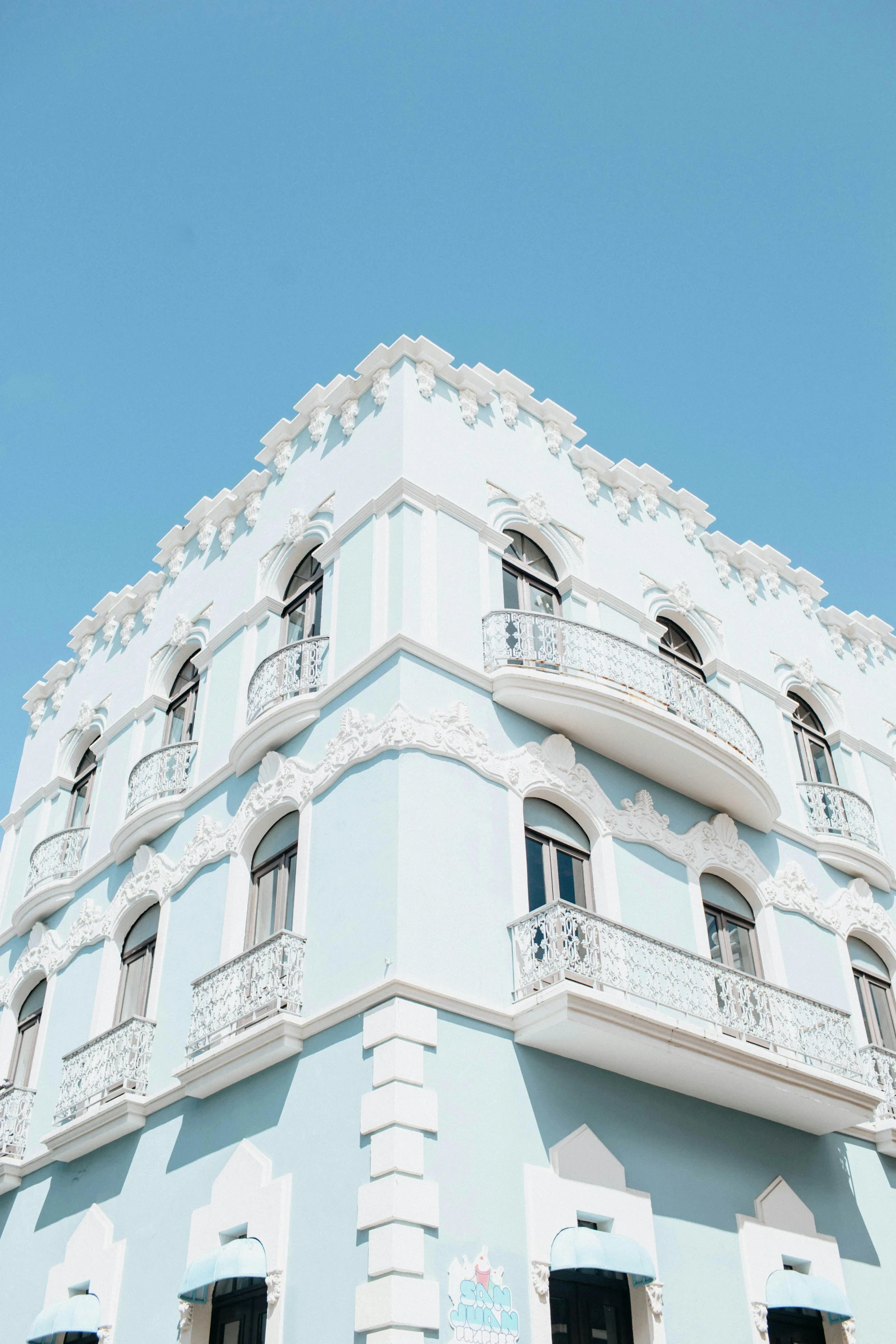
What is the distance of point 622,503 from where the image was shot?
18.9 m

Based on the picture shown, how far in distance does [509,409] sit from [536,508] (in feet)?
5.89

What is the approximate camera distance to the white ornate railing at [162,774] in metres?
16.8

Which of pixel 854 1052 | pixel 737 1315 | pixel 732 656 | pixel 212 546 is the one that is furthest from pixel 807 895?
pixel 212 546

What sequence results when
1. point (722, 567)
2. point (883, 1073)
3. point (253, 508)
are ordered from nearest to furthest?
point (883, 1073)
point (253, 508)
point (722, 567)

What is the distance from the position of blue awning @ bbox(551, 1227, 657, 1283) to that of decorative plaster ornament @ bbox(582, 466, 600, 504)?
10.6 m

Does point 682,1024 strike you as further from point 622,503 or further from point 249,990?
point 622,503

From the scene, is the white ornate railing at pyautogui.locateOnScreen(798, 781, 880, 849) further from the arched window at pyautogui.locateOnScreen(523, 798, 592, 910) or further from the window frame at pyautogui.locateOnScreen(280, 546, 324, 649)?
the window frame at pyautogui.locateOnScreen(280, 546, 324, 649)

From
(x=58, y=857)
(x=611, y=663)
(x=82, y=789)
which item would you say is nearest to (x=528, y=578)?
(x=611, y=663)

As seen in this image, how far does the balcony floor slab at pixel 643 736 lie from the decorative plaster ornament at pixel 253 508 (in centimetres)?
616

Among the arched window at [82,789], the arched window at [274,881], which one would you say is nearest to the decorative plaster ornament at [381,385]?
the arched window at [274,881]

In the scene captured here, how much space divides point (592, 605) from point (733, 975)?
5.55 meters

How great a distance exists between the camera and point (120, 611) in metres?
21.3

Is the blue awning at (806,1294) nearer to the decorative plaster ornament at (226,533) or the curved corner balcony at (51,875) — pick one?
the curved corner balcony at (51,875)

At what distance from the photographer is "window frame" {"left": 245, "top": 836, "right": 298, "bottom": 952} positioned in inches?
545
